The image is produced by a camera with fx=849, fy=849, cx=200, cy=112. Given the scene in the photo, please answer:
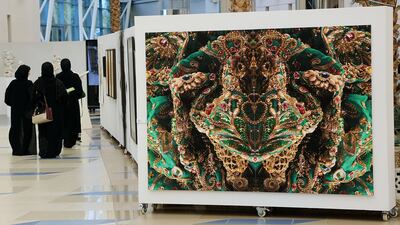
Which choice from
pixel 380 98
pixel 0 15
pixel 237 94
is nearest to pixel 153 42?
pixel 237 94

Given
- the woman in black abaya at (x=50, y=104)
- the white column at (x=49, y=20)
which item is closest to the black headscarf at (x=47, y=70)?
the woman in black abaya at (x=50, y=104)

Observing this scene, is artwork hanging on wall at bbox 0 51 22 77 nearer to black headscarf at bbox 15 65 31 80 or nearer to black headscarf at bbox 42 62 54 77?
black headscarf at bbox 15 65 31 80

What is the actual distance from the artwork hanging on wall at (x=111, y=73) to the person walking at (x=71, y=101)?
75cm

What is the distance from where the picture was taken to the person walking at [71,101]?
16.2m

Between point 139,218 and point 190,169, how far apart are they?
72cm

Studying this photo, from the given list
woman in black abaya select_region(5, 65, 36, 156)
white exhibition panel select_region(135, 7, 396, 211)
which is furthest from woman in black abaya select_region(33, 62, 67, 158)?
white exhibition panel select_region(135, 7, 396, 211)

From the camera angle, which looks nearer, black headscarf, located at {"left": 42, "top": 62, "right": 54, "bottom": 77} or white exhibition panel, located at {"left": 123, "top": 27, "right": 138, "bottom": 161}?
white exhibition panel, located at {"left": 123, "top": 27, "right": 138, "bottom": 161}

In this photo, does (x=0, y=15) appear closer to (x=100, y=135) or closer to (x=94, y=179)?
(x=100, y=135)

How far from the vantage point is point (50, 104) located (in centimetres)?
1442

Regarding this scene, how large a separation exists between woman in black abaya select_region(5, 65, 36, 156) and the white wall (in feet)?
64.8

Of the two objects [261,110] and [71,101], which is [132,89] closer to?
[71,101]

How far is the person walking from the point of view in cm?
1622

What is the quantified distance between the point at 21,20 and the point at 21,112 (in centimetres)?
2226

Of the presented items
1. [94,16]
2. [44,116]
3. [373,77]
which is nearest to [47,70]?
[44,116]
